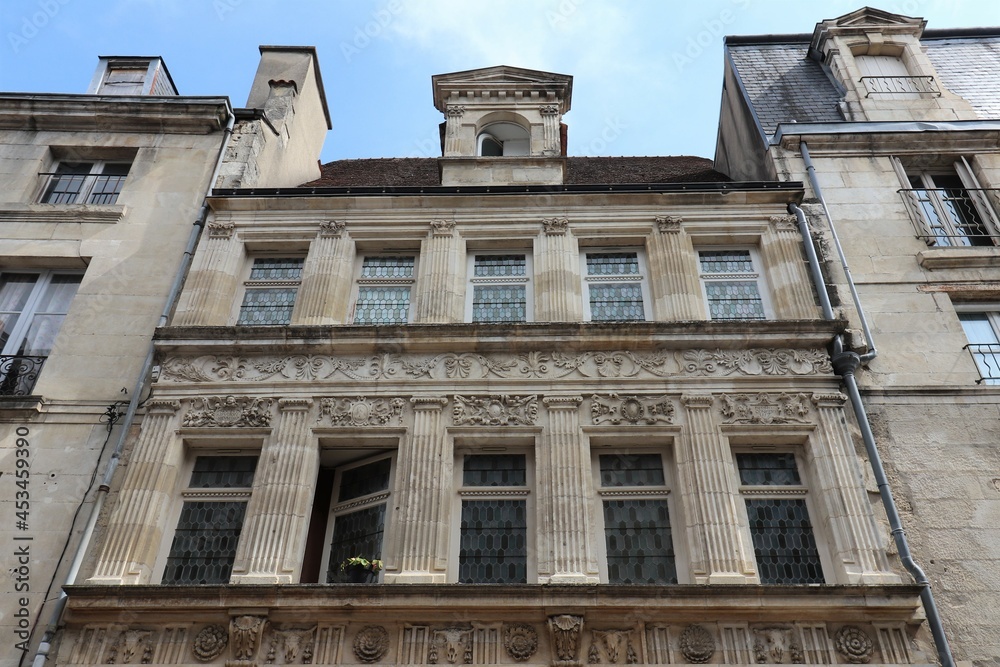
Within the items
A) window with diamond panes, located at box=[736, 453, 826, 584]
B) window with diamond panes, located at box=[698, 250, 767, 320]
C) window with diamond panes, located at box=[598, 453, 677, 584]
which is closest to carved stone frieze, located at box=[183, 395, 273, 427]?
window with diamond panes, located at box=[598, 453, 677, 584]

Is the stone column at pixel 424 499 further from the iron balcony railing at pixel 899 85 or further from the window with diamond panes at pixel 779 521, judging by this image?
the iron balcony railing at pixel 899 85

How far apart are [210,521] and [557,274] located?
203 inches

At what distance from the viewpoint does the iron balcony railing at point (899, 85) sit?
12.9 m

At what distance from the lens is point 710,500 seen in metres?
8.20

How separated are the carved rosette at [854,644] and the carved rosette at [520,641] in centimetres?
282

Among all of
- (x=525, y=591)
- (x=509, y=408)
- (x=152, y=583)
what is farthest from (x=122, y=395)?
(x=525, y=591)

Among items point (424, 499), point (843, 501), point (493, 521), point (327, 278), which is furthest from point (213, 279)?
point (843, 501)

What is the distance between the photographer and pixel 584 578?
25.3ft

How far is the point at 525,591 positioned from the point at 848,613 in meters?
3.03

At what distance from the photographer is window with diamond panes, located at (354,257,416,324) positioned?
10.3m

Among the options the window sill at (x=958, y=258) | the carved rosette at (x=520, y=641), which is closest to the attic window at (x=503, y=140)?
the window sill at (x=958, y=258)

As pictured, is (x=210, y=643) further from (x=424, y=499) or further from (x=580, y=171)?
(x=580, y=171)

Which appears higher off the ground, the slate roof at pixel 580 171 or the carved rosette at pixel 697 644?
the slate roof at pixel 580 171

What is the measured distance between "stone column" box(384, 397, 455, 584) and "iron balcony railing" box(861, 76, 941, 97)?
366 inches
